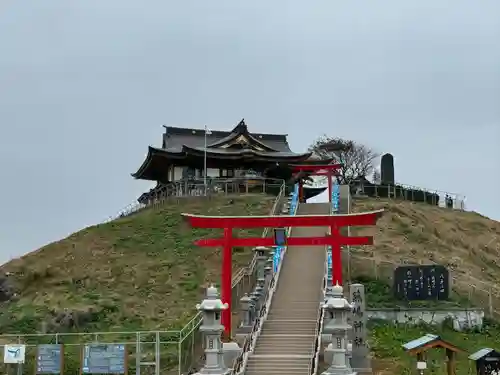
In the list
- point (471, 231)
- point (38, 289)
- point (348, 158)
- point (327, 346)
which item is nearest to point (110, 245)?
point (38, 289)

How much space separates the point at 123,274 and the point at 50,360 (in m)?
13.6

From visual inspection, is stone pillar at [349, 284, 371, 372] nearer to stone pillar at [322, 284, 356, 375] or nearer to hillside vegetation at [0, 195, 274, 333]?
stone pillar at [322, 284, 356, 375]

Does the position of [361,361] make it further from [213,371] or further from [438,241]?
[438,241]

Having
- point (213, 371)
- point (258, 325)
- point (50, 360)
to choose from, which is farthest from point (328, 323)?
point (50, 360)

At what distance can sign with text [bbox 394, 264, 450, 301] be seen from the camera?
26812 mm

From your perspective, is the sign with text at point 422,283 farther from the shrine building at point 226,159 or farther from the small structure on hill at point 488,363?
the shrine building at point 226,159

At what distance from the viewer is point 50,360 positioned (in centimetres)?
1961

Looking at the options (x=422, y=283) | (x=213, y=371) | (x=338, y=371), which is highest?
(x=422, y=283)

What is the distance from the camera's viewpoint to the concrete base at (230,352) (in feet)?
65.2

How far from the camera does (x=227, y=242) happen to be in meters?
24.7

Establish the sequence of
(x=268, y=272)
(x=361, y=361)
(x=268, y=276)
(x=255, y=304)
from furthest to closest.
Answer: (x=268, y=272) < (x=268, y=276) < (x=255, y=304) < (x=361, y=361)

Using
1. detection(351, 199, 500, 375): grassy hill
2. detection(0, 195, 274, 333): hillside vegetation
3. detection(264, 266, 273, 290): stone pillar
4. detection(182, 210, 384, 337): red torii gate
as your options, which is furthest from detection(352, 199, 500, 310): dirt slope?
detection(0, 195, 274, 333): hillside vegetation

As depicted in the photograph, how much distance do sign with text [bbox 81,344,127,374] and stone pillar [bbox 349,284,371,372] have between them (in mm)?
6872

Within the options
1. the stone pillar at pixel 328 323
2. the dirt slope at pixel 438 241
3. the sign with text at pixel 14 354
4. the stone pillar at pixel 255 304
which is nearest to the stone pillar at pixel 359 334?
the stone pillar at pixel 328 323
